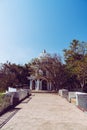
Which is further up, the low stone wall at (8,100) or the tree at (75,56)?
the tree at (75,56)

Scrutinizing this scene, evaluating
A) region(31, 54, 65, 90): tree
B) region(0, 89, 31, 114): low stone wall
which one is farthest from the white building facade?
region(0, 89, 31, 114): low stone wall

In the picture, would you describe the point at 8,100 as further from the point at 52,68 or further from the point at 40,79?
the point at 40,79

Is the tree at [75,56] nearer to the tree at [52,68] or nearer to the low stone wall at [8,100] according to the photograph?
the tree at [52,68]

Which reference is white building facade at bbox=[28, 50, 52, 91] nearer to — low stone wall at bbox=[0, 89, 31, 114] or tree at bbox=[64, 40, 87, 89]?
tree at bbox=[64, 40, 87, 89]

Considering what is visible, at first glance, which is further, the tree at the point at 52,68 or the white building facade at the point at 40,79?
the white building facade at the point at 40,79

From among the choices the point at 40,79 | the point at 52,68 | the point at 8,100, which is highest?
the point at 52,68

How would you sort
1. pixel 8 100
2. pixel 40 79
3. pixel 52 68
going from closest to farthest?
pixel 8 100
pixel 52 68
pixel 40 79

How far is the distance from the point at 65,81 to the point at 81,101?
28.7m

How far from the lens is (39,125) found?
1039 cm

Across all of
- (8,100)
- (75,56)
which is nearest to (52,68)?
(75,56)

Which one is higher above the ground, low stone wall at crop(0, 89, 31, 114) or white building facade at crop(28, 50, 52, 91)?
white building facade at crop(28, 50, 52, 91)

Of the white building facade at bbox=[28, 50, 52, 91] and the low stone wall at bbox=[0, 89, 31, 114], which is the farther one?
the white building facade at bbox=[28, 50, 52, 91]

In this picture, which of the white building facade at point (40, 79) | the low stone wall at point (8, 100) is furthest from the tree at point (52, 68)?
the low stone wall at point (8, 100)

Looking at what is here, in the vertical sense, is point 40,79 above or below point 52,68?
below
